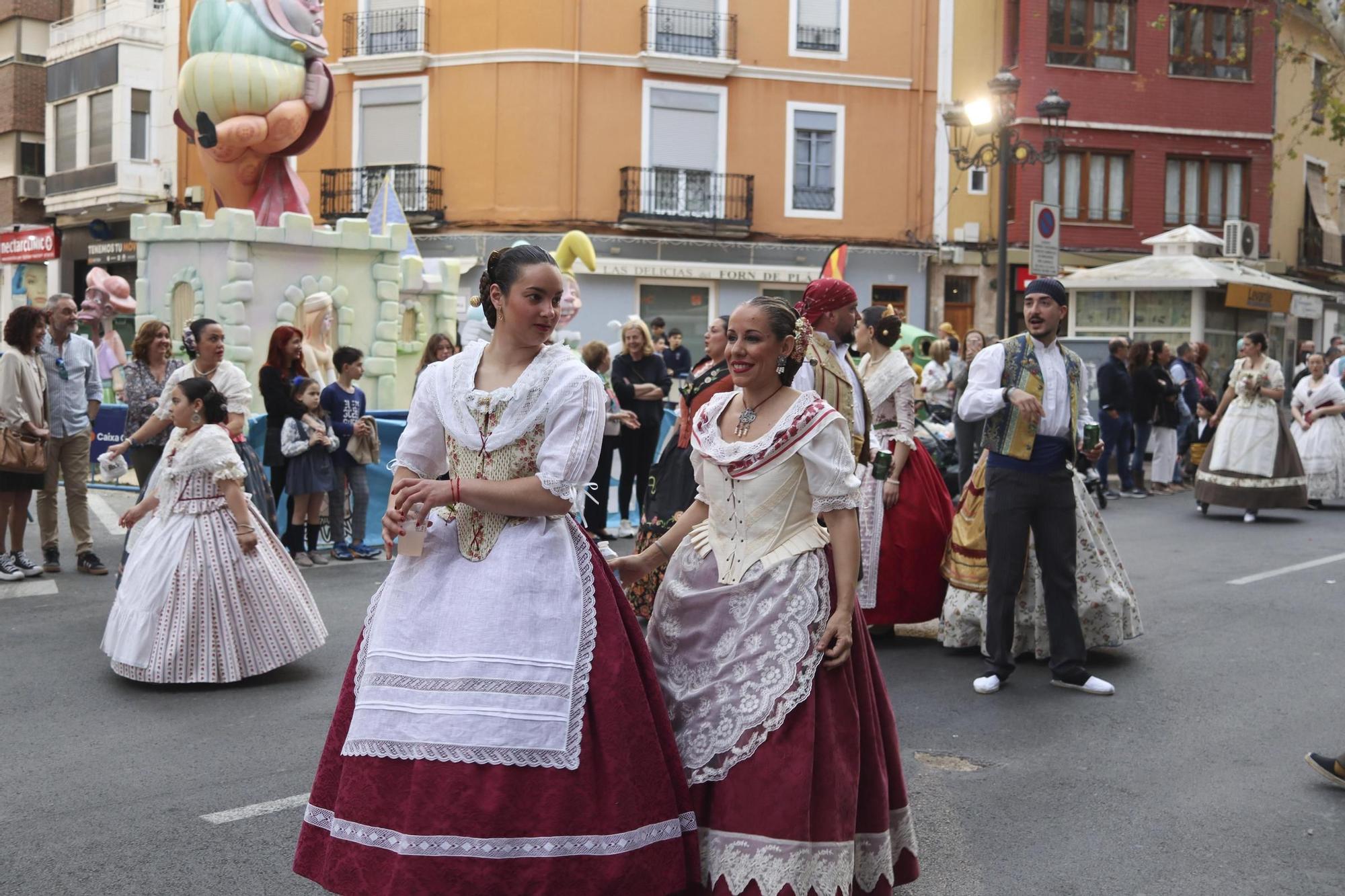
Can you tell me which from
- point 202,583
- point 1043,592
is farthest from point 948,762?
point 202,583

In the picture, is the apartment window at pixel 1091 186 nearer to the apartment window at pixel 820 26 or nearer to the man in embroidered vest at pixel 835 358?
the apartment window at pixel 820 26

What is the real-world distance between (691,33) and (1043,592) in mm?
23625

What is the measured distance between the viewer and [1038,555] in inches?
264

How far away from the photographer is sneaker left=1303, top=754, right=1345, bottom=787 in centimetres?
535

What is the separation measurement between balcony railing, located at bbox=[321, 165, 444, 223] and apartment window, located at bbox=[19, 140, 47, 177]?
1194 cm

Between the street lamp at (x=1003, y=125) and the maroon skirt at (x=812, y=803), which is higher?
the street lamp at (x=1003, y=125)

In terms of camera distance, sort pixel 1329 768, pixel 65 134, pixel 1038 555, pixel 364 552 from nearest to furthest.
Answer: pixel 1329 768, pixel 1038 555, pixel 364 552, pixel 65 134

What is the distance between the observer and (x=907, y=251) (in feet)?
98.7

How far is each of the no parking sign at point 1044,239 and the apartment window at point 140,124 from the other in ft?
80.8

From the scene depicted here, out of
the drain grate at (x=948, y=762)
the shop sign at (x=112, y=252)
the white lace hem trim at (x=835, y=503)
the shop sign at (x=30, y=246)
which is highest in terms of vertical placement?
the shop sign at (x=112, y=252)

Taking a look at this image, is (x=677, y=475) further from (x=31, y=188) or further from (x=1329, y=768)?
(x=31, y=188)

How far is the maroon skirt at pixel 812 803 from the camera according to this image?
365cm

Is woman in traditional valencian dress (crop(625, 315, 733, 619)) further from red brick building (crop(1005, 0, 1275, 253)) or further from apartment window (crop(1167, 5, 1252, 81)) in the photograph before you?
apartment window (crop(1167, 5, 1252, 81))

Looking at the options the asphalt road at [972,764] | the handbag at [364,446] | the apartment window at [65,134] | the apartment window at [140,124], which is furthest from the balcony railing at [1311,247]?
the apartment window at [65,134]
